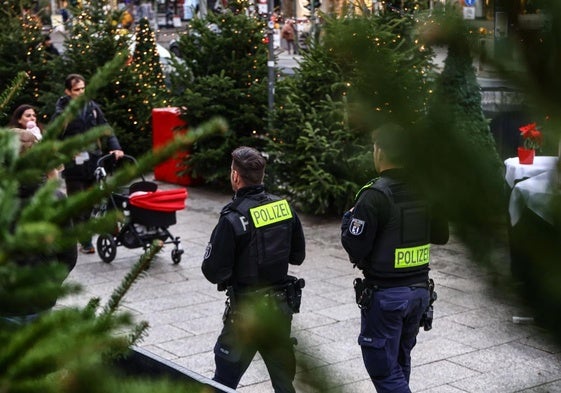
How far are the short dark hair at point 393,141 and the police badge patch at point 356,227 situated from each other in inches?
156

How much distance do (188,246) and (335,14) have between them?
8913mm

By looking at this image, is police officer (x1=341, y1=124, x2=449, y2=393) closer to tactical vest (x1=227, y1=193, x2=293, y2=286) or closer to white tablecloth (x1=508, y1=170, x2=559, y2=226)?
tactical vest (x1=227, y1=193, x2=293, y2=286)

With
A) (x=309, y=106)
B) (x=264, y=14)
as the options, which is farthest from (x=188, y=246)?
(x=264, y=14)

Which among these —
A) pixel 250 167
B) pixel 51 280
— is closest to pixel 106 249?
pixel 250 167

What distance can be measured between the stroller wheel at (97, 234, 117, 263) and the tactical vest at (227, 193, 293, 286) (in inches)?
166

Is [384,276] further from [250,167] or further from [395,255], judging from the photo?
[250,167]

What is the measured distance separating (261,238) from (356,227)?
0.56 metres

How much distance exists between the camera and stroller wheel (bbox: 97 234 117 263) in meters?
9.37

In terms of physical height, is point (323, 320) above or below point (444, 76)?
below

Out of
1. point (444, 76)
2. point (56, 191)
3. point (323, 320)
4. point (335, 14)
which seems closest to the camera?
point (444, 76)

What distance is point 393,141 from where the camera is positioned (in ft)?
3.55

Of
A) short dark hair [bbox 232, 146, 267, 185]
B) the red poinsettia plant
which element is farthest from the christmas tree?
short dark hair [bbox 232, 146, 267, 185]

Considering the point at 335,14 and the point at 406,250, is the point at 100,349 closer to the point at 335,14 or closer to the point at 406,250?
the point at 335,14

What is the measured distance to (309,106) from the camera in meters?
11.5
